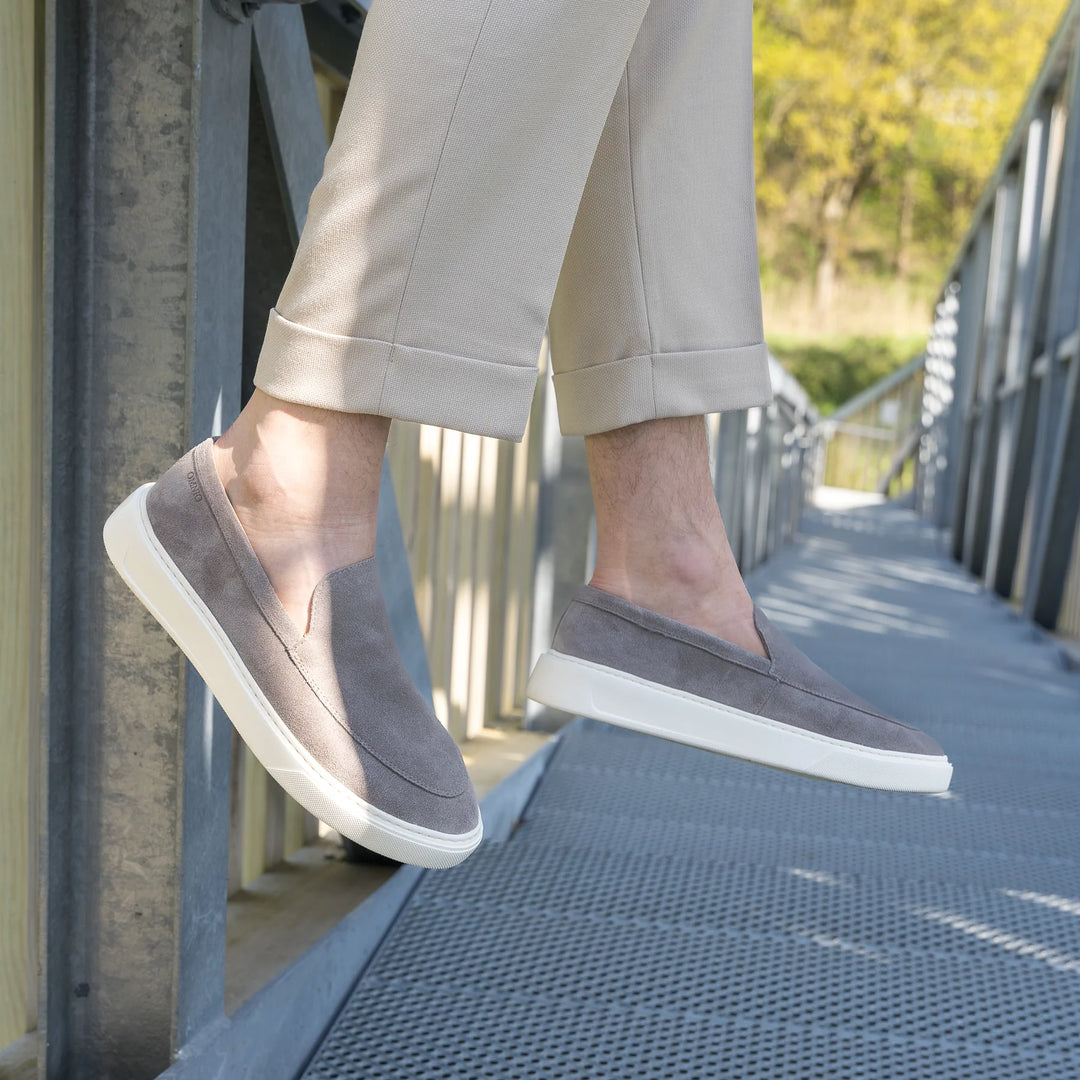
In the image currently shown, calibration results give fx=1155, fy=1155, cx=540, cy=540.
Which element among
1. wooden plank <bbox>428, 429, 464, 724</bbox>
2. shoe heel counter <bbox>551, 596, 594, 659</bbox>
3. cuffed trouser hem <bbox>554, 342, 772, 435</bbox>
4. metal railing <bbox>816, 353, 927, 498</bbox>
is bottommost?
metal railing <bbox>816, 353, 927, 498</bbox>

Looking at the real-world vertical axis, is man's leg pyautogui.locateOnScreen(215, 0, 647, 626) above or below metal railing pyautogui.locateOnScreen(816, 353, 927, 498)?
above

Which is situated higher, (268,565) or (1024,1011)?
(268,565)

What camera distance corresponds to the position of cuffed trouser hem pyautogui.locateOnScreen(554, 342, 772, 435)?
2.84 feet

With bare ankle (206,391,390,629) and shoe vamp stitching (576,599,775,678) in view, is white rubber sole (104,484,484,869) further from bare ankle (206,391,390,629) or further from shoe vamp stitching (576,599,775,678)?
shoe vamp stitching (576,599,775,678)

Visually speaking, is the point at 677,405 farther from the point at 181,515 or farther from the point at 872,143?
the point at 872,143

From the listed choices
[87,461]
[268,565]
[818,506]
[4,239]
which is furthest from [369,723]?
[818,506]

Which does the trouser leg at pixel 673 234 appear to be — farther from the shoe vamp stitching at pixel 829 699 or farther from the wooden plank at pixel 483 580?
the wooden plank at pixel 483 580

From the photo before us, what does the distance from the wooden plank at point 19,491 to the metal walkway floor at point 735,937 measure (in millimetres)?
260

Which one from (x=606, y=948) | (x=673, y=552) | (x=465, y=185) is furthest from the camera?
(x=606, y=948)

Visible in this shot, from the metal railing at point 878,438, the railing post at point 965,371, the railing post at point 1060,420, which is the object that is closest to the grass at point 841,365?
the metal railing at point 878,438

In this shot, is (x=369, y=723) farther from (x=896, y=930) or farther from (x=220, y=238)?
(x=896, y=930)

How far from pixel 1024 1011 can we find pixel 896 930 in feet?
0.59

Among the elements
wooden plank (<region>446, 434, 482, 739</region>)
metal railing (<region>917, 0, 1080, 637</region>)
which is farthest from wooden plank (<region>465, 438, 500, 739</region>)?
metal railing (<region>917, 0, 1080, 637</region>)

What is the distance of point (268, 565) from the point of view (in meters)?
0.74
